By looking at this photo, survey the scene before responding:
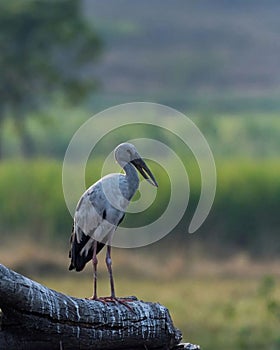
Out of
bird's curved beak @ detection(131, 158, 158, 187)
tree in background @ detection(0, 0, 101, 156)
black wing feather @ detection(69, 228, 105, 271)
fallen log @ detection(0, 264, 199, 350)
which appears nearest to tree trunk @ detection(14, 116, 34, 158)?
tree in background @ detection(0, 0, 101, 156)

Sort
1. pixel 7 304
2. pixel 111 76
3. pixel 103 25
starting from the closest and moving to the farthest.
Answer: pixel 7 304 < pixel 111 76 < pixel 103 25

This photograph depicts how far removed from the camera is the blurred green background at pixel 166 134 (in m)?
19.0

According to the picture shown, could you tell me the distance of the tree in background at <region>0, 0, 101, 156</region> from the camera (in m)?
29.2

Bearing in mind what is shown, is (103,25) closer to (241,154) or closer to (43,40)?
(43,40)

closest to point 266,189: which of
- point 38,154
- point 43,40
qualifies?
point 38,154

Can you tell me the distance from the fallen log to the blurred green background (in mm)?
6599

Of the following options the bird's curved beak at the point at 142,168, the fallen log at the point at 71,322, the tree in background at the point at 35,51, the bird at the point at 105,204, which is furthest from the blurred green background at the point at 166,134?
the fallen log at the point at 71,322

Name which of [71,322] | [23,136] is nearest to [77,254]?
[71,322]

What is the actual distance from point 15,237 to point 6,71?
948 cm

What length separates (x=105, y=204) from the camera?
26.4 feet

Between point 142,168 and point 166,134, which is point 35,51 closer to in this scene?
point 166,134

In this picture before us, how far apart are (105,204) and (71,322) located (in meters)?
1.19

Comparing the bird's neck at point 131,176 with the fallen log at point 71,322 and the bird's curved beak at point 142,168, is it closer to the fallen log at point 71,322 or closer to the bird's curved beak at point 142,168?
the bird's curved beak at point 142,168

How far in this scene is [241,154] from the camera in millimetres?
27547
